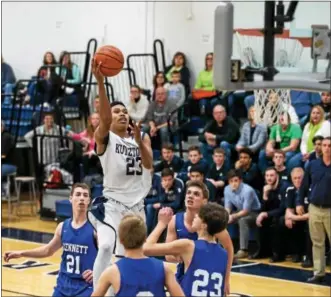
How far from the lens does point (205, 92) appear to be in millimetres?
15922

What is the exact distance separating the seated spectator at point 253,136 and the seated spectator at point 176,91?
255cm

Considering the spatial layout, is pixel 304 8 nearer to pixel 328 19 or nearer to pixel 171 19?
pixel 328 19

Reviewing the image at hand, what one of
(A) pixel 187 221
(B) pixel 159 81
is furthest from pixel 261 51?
(B) pixel 159 81

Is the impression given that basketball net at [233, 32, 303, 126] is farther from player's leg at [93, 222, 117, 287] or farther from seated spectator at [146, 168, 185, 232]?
seated spectator at [146, 168, 185, 232]

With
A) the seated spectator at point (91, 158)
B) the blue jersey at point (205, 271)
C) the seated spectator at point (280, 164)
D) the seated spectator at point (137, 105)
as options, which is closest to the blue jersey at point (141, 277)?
the blue jersey at point (205, 271)

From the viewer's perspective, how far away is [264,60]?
283 inches

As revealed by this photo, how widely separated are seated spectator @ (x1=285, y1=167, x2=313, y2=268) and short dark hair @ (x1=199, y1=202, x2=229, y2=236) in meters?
5.64

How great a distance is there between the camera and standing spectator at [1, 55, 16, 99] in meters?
18.7

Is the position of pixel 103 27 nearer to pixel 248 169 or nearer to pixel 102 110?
pixel 248 169

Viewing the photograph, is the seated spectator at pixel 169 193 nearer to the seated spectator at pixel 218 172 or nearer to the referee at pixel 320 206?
the seated spectator at pixel 218 172

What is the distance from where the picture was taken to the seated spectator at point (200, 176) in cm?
1246

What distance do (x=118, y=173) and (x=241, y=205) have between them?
16.3ft

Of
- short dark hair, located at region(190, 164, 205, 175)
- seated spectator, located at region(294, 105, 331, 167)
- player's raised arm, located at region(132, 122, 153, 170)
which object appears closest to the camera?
player's raised arm, located at region(132, 122, 153, 170)

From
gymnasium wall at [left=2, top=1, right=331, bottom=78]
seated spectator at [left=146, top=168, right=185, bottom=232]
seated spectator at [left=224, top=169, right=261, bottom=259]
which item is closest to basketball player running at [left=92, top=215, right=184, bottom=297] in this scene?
seated spectator at [left=224, top=169, right=261, bottom=259]
